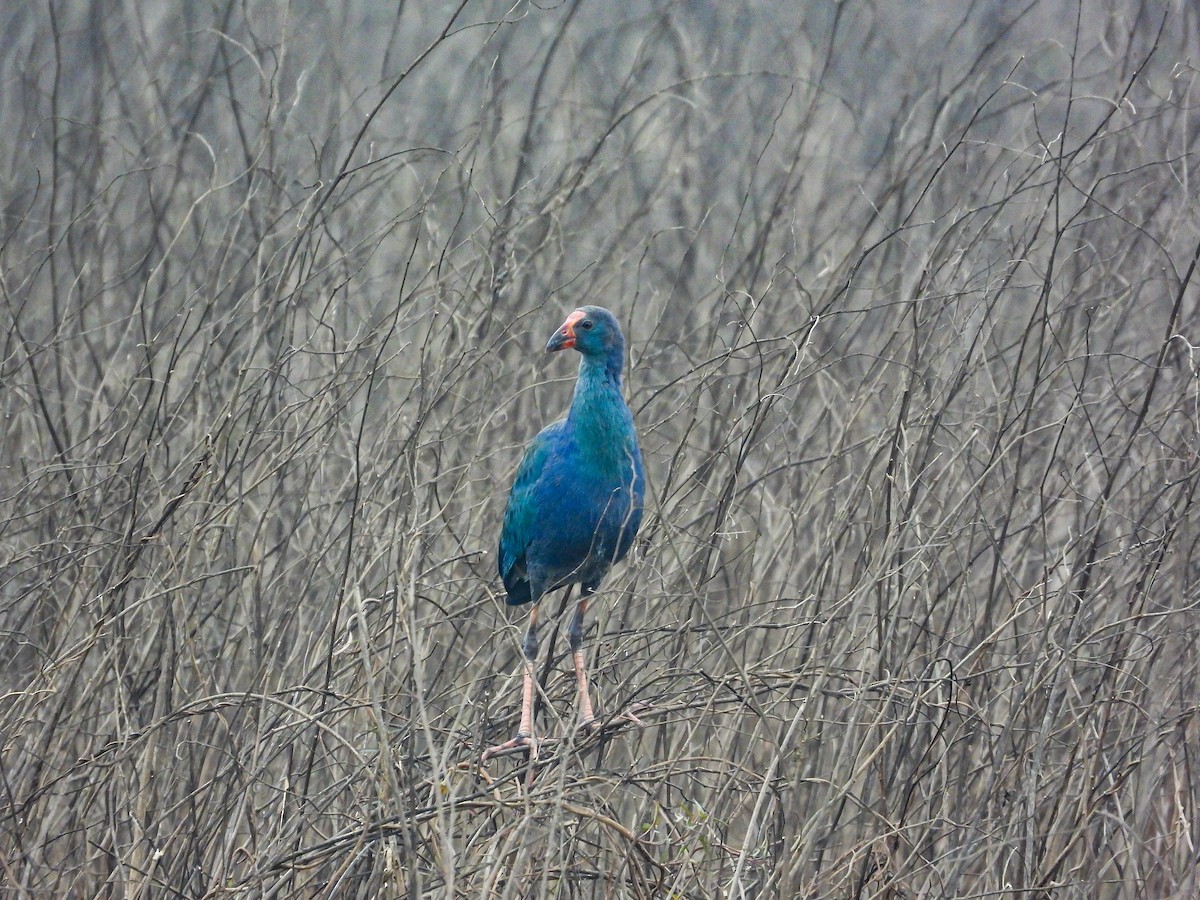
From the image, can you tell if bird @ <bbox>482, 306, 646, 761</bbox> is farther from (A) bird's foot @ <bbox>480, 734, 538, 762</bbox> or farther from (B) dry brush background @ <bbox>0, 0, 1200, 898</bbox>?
(B) dry brush background @ <bbox>0, 0, 1200, 898</bbox>

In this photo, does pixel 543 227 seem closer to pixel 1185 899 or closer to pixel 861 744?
pixel 861 744

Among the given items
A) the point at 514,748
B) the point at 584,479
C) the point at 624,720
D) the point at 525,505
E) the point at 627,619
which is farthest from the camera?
the point at 627,619

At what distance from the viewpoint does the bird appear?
365 cm

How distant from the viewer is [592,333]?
3709 mm

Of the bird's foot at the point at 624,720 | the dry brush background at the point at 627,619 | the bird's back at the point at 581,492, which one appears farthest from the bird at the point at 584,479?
the bird's foot at the point at 624,720

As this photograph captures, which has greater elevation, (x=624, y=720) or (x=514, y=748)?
(x=624, y=720)

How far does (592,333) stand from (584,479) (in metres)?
0.42

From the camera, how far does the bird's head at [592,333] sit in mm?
3682

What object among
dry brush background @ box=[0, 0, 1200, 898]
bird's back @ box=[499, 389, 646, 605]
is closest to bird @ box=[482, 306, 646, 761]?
bird's back @ box=[499, 389, 646, 605]

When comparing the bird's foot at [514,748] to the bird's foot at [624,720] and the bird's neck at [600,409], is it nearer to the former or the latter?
the bird's foot at [624,720]

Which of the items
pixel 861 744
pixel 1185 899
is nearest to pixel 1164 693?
pixel 1185 899

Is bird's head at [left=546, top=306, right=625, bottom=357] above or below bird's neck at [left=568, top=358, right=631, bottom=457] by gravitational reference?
above

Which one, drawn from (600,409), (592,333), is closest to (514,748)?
(600,409)

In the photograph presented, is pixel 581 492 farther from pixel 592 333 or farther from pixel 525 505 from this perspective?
pixel 592 333
